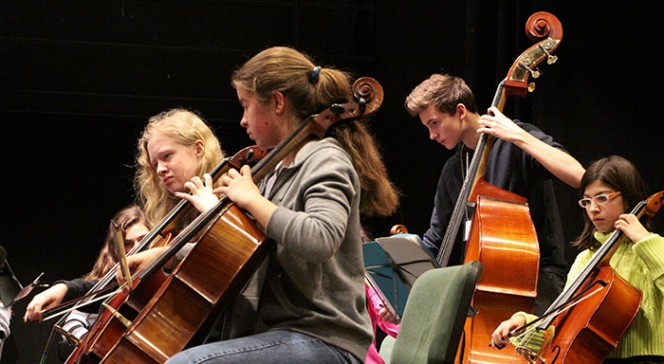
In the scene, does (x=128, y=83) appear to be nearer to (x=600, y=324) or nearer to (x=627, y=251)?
(x=627, y=251)

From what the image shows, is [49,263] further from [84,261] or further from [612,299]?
[612,299]

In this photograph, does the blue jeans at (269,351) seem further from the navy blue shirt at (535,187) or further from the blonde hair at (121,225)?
the blonde hair at (121,225)

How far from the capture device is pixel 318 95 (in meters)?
2.26

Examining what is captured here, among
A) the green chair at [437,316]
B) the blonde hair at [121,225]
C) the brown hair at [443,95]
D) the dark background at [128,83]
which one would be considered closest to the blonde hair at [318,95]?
the green chair at [437,316]

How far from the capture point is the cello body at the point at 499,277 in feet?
9.77

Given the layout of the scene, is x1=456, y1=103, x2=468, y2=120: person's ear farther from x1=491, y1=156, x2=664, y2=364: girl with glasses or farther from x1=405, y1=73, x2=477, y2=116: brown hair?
x1=491, y1=156, x2=664, y2=364: girl with glasses

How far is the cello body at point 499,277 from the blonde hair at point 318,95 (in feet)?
2.76

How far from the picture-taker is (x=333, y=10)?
5.35 m

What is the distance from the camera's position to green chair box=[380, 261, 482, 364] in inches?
72.1

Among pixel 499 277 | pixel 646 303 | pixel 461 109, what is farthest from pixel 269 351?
pixel 461 109

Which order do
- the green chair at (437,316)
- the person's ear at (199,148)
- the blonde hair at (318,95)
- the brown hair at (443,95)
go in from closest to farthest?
the green chair at (437,316), the blonde hair at (318,95), the person's ear at (199,148), the brown hair at (443,95)

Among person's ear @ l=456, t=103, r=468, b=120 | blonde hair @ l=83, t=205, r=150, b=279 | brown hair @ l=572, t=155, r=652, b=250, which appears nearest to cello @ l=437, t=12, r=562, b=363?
brown hair @ l=572, t=155, r=652, b=250

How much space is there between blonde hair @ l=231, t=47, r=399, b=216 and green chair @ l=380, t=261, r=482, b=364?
0.23 metres

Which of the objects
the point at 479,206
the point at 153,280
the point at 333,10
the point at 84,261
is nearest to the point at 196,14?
the point at 333,10
